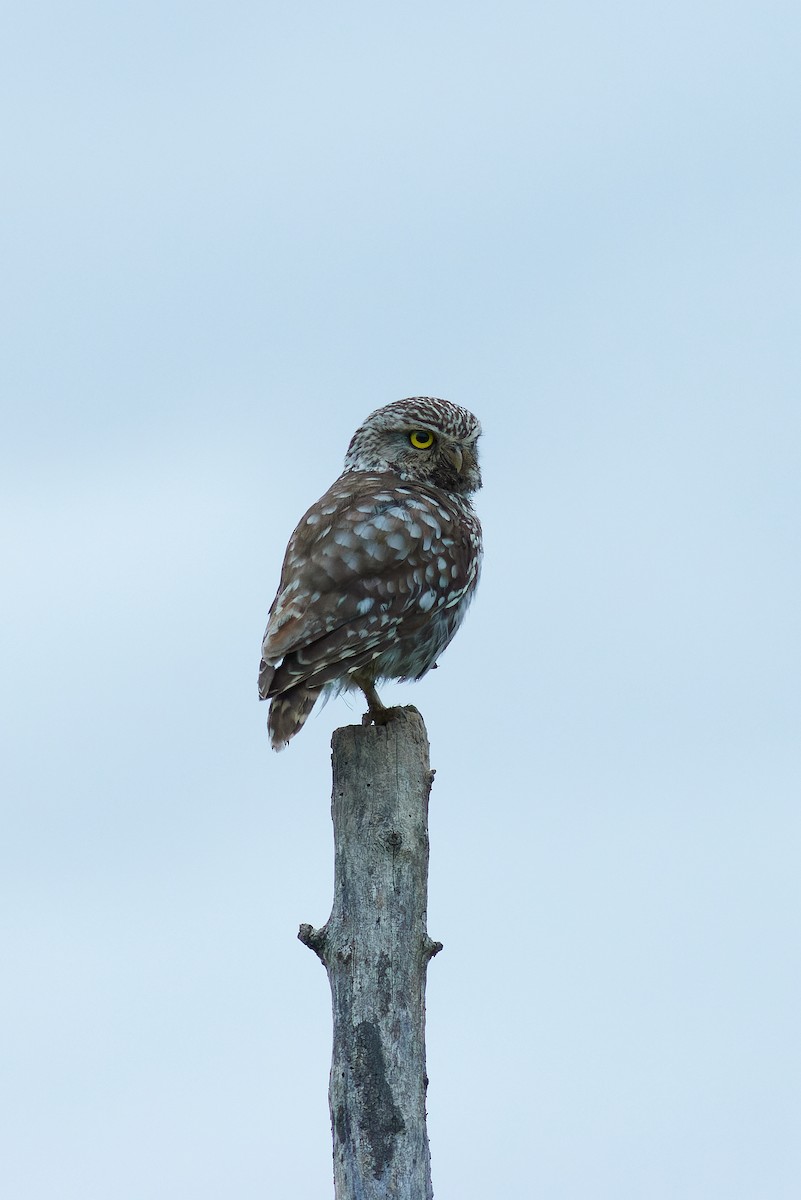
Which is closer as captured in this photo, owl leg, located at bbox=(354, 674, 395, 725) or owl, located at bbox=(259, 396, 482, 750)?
owl, located at bbox=(259, 396, 482, 750)

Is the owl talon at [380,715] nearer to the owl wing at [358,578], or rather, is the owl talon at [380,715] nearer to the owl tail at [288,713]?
the owl wing at [358,578]

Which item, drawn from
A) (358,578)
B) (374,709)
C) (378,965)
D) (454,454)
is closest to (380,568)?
(358,578)

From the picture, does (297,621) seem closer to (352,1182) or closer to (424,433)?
(424,433)

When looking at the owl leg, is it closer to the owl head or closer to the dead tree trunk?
the dead tree trunk

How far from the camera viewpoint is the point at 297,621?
25.8 feet

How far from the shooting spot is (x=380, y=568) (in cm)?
811

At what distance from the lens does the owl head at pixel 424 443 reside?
30.8 ft

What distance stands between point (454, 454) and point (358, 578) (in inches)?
67.0

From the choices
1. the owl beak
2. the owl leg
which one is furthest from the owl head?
the owl leg

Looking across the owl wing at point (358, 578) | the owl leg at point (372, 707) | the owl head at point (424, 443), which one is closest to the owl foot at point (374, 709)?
the owl leg at point (372, 707)

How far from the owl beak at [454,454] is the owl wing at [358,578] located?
0.55 meters

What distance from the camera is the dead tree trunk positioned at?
7.05 m

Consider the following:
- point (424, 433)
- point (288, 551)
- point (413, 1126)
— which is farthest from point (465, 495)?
point (413, 1126)

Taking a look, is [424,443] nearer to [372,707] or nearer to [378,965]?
[372,707]
